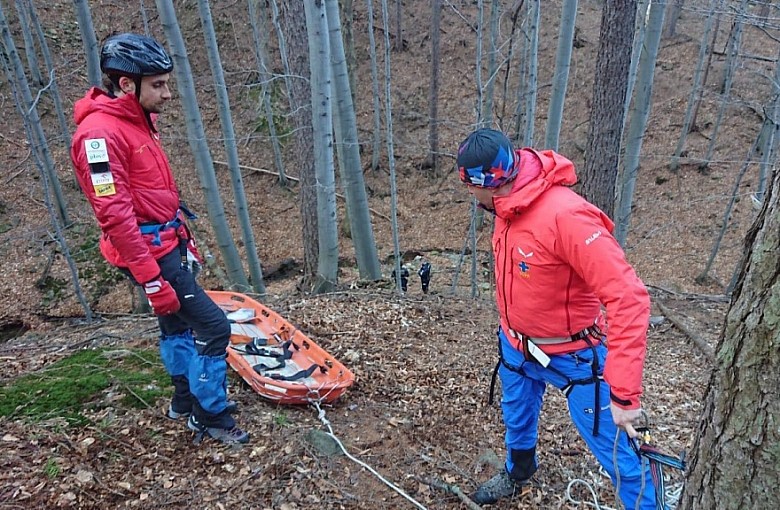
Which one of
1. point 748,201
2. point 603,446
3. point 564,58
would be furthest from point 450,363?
point 748,201

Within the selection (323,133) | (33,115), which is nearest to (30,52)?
(33,115)

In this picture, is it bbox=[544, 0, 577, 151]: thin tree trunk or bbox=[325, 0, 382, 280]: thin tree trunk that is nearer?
bbox=[325, 0, 382, 280]: thin tree trunk

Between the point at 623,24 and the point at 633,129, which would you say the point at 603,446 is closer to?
the point at 623,24

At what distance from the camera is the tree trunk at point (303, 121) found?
25.6 ft

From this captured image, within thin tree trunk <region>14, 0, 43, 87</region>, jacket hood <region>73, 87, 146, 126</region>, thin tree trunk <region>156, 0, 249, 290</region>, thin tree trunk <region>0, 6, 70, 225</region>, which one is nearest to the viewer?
jacket hood <region>73, 87, 146, 126</region>

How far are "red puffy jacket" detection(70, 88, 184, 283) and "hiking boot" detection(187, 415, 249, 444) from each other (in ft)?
3.80

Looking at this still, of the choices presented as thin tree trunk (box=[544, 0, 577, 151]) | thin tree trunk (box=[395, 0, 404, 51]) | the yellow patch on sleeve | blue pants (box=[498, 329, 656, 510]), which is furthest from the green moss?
thin tree trunk (box=[395, 0, 404, 51])

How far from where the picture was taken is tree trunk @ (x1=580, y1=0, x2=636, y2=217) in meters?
7.12

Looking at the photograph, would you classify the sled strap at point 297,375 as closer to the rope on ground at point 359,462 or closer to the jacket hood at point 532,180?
the rope on ground at point 359,462

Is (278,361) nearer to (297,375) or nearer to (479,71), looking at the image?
(297,375)

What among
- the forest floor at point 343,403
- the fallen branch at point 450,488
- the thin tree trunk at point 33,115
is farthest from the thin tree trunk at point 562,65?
the thin tree trunk at point 33,115

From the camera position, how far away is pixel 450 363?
4898mm

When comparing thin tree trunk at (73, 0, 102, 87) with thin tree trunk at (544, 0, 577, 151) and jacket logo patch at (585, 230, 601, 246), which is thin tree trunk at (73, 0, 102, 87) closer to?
thin tree trunk at (544, 0, 577, 151)

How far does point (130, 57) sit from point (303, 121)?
5.52 metres
